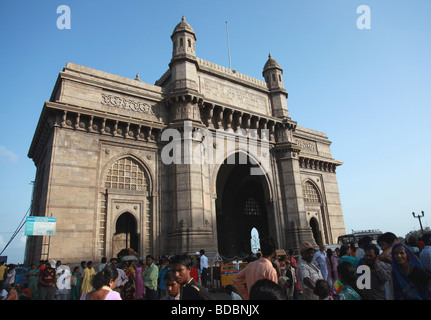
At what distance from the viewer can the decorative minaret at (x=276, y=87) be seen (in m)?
22.8

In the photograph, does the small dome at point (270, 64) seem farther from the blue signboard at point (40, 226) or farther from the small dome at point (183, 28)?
the blue signboard at point (40, 226)

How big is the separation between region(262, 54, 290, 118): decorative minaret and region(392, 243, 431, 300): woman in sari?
19.5 metres

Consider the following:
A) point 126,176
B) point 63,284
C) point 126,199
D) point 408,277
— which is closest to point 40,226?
point 63,284

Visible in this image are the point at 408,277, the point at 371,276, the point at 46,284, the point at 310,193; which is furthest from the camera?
the point at 310,193

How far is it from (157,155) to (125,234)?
4913 mm

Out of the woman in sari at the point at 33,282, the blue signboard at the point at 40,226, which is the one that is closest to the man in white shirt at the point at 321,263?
the woman in sari at the point at 33,282

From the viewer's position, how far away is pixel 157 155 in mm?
16984

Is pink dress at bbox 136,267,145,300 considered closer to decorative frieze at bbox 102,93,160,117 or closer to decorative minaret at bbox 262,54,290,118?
decorative frieze at bbox 102,93,160,117

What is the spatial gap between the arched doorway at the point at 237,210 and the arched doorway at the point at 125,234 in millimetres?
10593

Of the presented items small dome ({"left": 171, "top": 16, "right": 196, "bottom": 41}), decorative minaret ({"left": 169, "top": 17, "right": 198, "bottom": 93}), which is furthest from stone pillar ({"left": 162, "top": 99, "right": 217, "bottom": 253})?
small dome ({"left": 171, "top": 16, "right": 196, "bottom": 41})

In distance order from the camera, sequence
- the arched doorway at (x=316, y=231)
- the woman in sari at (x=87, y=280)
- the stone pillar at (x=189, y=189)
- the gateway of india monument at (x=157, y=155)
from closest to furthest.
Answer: the woman in sari at (x=87, y=280) → the gateway of india monument at (x=157, y=155) → the stone pillar at (x=189, y=189) → the arched doorway at (x=316, y=231)

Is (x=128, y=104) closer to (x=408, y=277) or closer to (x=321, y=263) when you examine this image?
(x=321, y=263)

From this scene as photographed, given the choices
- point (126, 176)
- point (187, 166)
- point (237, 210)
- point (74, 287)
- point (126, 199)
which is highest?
point (187, 166)

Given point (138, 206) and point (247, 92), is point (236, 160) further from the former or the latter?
point (138, 206)
